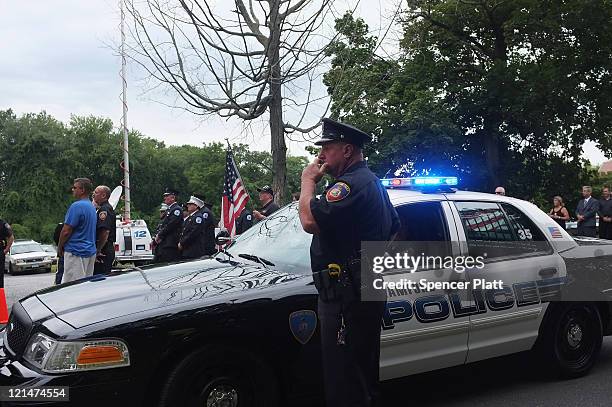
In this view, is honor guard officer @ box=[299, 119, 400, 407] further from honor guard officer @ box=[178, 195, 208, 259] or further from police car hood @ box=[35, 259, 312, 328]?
honor guard officer @ box=[178, 195, 208, 259]

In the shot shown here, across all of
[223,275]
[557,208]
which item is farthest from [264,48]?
[557,208]

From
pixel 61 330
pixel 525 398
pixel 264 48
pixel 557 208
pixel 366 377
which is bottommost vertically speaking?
pixel 525 398

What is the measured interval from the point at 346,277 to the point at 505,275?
76.0 inches

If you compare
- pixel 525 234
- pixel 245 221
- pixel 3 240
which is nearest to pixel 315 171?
pixel 525 234

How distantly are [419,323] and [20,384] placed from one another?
2376 millimetres

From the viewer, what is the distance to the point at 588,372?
5.04 meters

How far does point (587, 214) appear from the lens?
42.0ft

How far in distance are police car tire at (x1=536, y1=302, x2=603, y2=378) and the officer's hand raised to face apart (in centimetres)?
265

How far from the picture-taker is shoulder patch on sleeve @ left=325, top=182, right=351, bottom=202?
292 centimetres

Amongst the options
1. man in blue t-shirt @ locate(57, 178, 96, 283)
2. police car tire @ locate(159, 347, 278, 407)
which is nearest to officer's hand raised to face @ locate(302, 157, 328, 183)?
police car tire @ locate(159, 347, 278, 407)

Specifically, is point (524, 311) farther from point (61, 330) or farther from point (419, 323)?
point (61, 330)

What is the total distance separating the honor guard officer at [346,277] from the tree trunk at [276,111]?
5601 millimetres

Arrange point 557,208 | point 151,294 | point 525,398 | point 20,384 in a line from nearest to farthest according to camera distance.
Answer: point 20,384 → point 151,294 → point 525,398 → point 557,208

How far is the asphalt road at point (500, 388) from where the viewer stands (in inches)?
171
